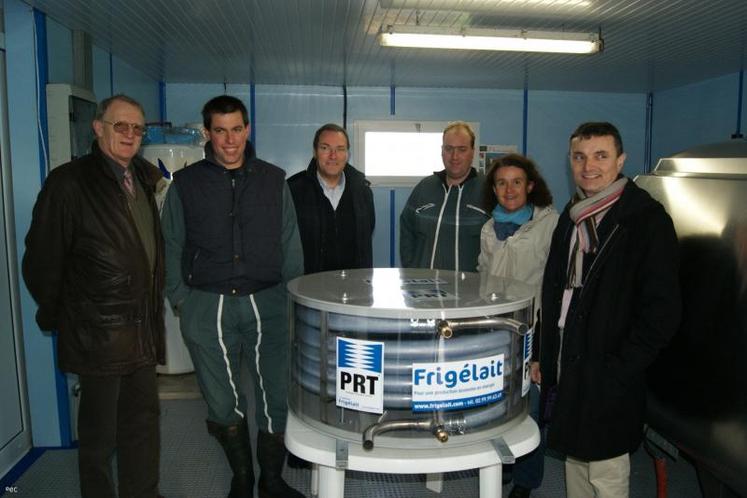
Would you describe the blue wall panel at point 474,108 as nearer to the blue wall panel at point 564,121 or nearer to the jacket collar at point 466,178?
the blue wall panel at point 564,121

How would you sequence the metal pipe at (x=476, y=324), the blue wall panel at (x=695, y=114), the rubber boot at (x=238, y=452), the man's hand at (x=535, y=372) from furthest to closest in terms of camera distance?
the blue wall panel at (x=695, y=114) < the rubber boot at (x=238, y=452) < the man's hand at (x=535, y=372) < the metal pipe at (x=476, y=324)

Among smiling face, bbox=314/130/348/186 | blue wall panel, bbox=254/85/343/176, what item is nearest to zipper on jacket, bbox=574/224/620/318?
smiling face, bbox=314/130/348/186

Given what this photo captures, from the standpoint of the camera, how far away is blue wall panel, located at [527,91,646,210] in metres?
5.56

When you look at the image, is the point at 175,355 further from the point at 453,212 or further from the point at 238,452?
the point at 453,212

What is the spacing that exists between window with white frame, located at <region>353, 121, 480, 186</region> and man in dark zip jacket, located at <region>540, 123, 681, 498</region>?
3.54 m

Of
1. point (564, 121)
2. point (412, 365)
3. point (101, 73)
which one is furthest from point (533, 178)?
point (564, 121)

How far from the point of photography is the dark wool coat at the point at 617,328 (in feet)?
5.36

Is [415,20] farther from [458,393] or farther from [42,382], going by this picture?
[42,382]

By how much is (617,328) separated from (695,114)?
13.5ft

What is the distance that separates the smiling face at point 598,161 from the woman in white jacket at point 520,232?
1.43 ft

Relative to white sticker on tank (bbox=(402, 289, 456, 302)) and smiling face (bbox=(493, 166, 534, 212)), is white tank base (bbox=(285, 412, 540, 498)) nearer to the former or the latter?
white sticker on tank (bbox=(402, 289, 456, 302))

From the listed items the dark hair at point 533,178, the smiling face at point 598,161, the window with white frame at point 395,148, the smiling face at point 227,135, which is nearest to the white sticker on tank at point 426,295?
the smiling face at point 598,161

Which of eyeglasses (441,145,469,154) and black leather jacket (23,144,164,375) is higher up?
eyeglasses (441,145,469,154)

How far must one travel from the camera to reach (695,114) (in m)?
4.95
